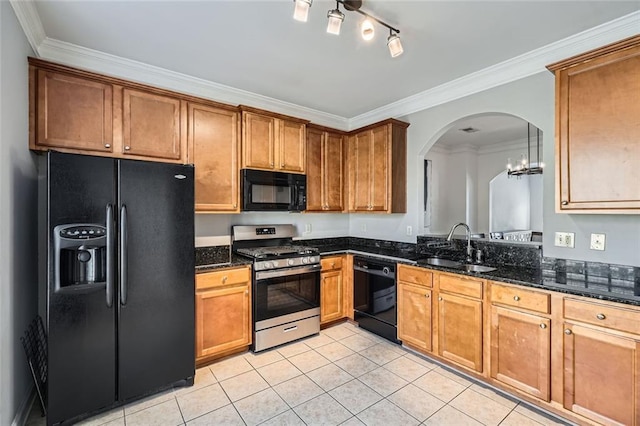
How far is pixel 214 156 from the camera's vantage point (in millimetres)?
2947

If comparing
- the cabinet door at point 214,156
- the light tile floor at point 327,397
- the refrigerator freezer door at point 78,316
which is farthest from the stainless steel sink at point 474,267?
the refrigerator freezer door at point 78,316

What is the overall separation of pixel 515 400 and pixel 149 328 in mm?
2754

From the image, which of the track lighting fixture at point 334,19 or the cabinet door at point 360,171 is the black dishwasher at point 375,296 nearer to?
the cabinet door at point 360,171

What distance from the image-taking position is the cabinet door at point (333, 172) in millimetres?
3857

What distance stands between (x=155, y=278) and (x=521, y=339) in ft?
8.90

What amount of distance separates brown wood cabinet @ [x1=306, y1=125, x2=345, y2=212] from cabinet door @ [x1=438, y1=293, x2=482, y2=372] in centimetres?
178

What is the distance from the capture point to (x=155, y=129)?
265 cm

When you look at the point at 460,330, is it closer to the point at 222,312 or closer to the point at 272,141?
the point at 222,312

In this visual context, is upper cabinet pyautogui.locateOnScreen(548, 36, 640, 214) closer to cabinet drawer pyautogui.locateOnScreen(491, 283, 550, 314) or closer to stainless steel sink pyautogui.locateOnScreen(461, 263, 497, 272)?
cabinet drawer pyautogui.locateOnScreen(491, 283, 550, 314)

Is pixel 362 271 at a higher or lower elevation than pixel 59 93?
lower

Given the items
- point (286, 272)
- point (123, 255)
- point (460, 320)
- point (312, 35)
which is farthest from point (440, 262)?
point (123, 255)

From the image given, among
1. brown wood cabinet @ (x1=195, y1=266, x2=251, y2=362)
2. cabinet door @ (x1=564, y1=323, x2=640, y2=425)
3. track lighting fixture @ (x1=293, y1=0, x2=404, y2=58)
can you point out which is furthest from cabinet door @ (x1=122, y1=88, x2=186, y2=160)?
cabinet door @ (x1=564, y1=323, x2=640, y2=425)

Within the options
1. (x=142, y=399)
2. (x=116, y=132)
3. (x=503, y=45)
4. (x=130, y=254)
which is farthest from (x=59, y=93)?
(x=503, y=45)

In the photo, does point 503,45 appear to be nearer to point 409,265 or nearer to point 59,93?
point 409,265
